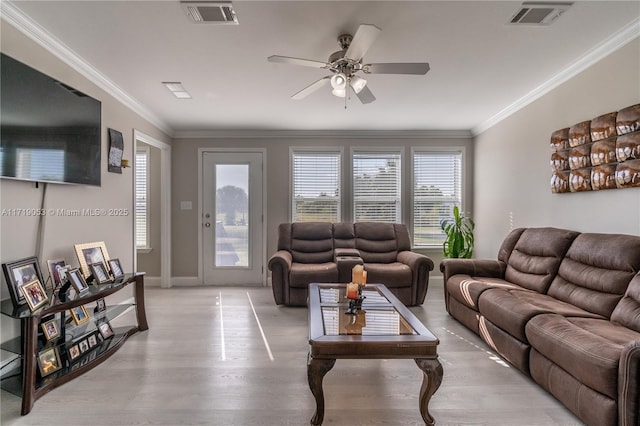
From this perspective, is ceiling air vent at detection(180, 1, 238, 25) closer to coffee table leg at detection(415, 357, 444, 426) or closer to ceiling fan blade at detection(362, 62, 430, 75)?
ceiling fan blade at detection(362, 62, 430, 75)

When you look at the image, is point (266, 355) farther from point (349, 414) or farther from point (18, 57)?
point (18, 57)

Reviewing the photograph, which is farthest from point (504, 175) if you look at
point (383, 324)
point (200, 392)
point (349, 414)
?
point (200, 392)

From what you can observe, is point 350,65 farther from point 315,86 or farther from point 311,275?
point 311,275

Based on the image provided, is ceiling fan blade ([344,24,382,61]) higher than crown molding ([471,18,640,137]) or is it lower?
lower

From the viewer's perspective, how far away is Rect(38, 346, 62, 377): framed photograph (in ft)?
7.08

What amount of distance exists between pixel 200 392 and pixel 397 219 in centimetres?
390

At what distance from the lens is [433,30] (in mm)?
2334

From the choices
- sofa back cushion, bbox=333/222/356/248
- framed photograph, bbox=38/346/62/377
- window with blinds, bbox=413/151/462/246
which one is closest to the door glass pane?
sofa back cushion, bbox=333/222/356/248

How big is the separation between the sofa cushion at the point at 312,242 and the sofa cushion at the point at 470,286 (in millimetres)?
1709

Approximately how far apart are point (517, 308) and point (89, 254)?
3497 millimetres

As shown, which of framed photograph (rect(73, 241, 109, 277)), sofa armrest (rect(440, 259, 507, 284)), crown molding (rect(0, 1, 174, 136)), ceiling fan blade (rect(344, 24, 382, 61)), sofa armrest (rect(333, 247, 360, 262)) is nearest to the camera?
ceiling fan blade (rect(344, 24, 382, 61))

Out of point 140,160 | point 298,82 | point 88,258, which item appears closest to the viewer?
point 88,258

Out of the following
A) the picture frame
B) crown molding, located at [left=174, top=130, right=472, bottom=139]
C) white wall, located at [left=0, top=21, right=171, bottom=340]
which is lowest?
the picture frame

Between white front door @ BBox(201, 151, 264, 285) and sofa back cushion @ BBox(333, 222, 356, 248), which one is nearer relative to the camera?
sofa back cushion @ BBox(333, 222, 356, 248)
